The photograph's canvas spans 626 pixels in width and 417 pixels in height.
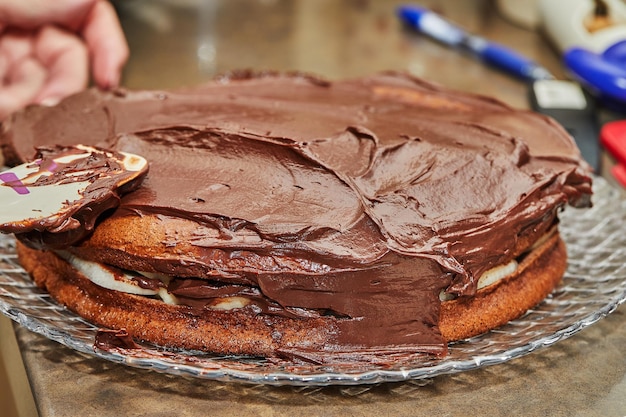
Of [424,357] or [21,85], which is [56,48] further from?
[424,357]

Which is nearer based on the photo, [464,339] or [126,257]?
[126,257]

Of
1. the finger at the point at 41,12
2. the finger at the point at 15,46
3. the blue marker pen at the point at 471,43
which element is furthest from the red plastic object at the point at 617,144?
the finger at the point at 15,46

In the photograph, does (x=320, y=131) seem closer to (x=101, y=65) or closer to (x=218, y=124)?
(x=218, y=124)

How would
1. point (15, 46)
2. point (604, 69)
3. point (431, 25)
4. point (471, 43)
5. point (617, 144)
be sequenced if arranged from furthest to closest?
1. point (431, 25)
2. point (471, 43)
3. point (604, 69)
4. point (15, 46)
5. point (617, 144)

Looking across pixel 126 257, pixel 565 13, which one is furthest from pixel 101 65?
pixel 565 13

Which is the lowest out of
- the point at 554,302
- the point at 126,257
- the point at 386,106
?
the point at 554,302

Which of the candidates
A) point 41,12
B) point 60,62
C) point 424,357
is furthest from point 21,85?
point 424,357

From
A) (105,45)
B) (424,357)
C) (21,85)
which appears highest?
(105,45)

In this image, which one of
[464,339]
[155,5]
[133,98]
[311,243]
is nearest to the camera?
[311,243]
